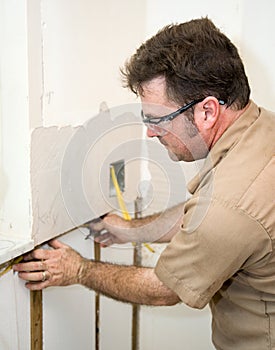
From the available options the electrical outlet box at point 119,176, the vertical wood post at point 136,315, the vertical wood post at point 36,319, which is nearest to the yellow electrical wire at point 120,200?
the electrical outlet box at point 119,176

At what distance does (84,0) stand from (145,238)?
2.78 ft

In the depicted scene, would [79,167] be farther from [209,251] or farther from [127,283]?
[209,251]

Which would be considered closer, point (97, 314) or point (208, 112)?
point (208, 112)

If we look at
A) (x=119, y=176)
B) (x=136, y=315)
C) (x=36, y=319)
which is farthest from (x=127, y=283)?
(x=136, y=315)

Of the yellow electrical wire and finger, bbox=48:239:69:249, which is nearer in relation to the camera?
finger, bbox=48:239:69:249

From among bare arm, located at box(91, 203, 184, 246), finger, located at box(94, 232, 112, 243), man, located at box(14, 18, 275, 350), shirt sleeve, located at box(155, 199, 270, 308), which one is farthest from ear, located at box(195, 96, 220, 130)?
finger, located at box(94, 232, 112, 243)

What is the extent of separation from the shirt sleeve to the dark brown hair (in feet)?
0.91

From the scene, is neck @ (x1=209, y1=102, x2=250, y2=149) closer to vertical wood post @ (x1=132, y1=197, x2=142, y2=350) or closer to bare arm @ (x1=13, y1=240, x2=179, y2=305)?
bare arm @ (x1=13, y1=240, x2=179, y2=305)

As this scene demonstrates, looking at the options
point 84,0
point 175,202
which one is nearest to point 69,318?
point 175,202

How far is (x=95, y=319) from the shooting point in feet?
5.10

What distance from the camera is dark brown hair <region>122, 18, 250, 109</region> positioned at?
991mm

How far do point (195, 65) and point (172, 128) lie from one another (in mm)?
171

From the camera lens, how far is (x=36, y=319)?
1.19 m

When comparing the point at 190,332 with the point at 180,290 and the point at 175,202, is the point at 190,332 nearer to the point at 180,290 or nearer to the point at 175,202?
the point at 175,202
